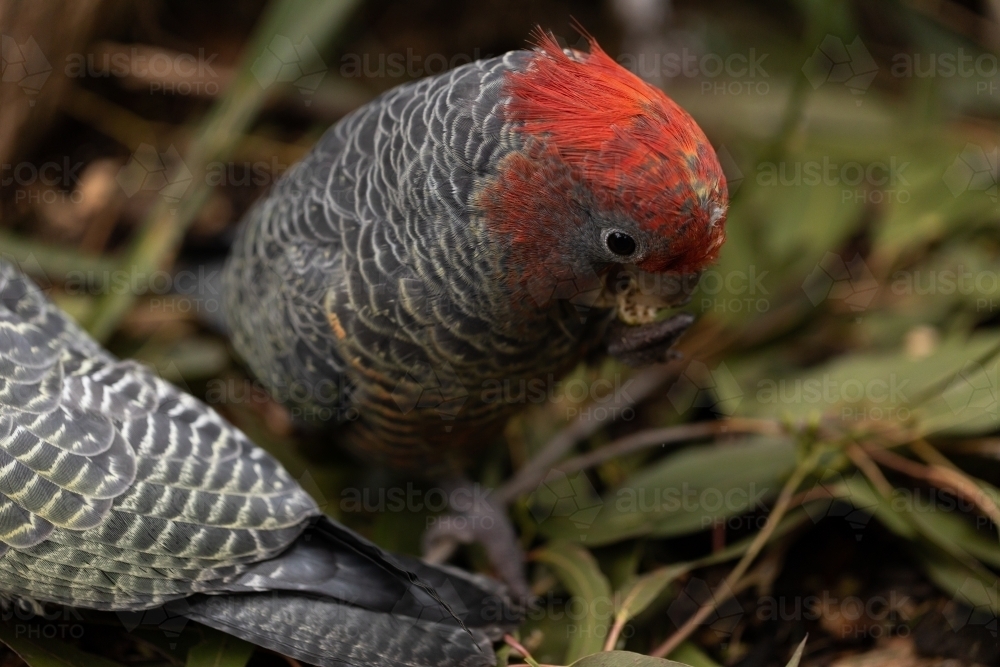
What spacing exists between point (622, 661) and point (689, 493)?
2.11ft

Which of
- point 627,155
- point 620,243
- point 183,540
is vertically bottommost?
point 183,540

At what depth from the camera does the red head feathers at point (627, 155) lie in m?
1.48

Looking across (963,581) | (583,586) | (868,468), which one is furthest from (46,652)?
(963,581)

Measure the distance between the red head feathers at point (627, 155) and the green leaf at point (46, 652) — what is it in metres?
1.30

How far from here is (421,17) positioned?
11.5 ft

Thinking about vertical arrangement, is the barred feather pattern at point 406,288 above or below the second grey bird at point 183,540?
above

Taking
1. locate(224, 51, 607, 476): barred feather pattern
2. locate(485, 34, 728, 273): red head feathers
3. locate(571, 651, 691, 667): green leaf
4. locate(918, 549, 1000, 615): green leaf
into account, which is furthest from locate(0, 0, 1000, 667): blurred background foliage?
A: locate(485, 34, 728, 273): red head feathers

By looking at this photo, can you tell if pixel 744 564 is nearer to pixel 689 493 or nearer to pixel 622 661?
pixel 689 493

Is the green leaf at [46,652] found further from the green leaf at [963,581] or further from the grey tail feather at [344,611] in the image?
the green leaf at [963,581]

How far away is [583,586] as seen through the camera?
2086mm

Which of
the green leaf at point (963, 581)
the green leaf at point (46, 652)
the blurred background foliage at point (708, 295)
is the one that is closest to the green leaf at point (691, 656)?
the blurred background foliage at point (708, 295)

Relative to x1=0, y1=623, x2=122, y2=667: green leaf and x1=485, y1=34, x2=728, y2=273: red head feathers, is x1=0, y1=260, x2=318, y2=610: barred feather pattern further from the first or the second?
x1=485, y1=34, x2=728, y2=273: red head feathers

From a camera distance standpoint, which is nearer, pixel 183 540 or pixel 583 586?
pixel 183 540

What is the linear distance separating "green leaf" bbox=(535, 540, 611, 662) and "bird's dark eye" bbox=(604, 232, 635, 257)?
89 cm
